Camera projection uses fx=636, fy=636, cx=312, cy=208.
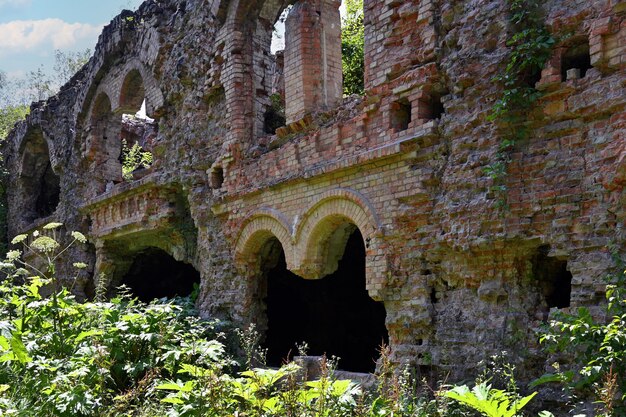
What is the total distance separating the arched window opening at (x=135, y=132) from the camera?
501 inches

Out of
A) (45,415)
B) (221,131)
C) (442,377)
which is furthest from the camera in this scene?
(221,131)

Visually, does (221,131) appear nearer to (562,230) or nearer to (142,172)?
(142,172)

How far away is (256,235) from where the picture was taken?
29.2 ft

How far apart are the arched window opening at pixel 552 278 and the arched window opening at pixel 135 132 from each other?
760 cm

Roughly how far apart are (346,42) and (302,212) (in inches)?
300

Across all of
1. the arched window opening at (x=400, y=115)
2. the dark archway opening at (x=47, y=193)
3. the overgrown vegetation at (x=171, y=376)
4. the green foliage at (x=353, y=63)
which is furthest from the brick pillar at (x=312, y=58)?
the dark archway opening at (x=47, y=193)

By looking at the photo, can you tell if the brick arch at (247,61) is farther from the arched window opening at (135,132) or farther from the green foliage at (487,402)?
the green foliage at (487,402)

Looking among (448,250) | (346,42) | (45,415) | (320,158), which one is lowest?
(45,415)

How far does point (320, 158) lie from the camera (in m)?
7.71

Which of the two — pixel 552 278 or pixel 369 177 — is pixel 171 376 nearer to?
pixel 369 177

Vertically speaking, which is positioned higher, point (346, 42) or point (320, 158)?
point (346, 42)

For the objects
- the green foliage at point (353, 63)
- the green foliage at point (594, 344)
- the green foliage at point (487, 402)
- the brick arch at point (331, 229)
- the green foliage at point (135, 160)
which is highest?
the green foliage at point (353, 63)

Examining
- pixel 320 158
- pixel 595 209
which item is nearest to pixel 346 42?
pixel 320 158

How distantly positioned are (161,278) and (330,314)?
4789 millimetres
